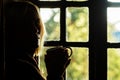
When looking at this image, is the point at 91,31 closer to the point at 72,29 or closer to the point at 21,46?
the point at 72,29

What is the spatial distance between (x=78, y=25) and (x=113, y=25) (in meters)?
0.18

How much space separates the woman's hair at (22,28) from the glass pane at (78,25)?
300 millimetres

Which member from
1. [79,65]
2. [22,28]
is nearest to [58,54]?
[22,28]

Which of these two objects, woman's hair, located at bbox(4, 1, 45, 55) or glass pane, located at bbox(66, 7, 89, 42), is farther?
glass pane, located at bbox(66, 7, 89, 42)

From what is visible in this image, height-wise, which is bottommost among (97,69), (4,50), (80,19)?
(97,69)

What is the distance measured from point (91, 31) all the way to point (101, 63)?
0.16 metres

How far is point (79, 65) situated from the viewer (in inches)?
58.8

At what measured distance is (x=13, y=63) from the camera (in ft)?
3.69

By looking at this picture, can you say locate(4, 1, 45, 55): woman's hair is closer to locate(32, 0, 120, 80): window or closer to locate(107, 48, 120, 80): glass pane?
locate(32, 0, 120, 80): window

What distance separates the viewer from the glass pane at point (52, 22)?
151cm

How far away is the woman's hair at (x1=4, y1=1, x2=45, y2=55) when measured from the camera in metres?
1.17

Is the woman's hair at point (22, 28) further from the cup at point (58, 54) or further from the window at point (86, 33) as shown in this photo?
the window at point (86, 33)

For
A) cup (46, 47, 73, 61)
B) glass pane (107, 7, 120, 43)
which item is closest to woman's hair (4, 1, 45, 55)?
cup (46, 47, 73, 61)

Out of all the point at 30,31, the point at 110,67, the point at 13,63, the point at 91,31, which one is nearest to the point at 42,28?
the point at 30,31
